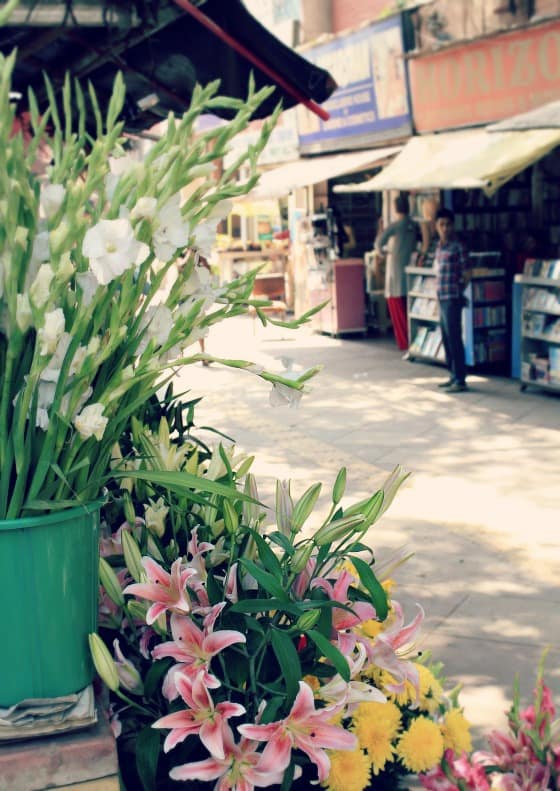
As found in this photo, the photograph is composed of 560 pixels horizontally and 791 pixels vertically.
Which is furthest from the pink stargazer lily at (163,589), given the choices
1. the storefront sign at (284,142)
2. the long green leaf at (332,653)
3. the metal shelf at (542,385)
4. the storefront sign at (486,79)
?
the storefront sign at (284,142)

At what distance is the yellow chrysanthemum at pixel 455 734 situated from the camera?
212cm

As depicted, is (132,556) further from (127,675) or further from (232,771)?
(232,771)

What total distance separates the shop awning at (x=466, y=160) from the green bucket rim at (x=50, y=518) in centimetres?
815

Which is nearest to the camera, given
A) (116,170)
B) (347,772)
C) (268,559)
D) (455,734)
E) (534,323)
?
(116,170)

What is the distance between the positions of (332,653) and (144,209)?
0.77 m

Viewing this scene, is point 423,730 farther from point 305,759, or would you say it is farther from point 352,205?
point 352,205

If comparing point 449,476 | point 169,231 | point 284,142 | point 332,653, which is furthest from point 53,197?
point 284,142

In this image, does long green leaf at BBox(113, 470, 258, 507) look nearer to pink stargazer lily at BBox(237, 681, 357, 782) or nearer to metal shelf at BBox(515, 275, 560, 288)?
pink stargazer lily at BBox(237, 681, 357, 782)

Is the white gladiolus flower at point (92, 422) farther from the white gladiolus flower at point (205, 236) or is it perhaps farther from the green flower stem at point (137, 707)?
the green flower stem at point (137, 707)

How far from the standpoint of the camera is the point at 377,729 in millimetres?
1968

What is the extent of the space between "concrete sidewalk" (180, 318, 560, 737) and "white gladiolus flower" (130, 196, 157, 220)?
2.04ft

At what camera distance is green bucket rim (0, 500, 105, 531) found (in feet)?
5.05

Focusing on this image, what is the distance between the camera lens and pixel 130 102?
6.41 metres

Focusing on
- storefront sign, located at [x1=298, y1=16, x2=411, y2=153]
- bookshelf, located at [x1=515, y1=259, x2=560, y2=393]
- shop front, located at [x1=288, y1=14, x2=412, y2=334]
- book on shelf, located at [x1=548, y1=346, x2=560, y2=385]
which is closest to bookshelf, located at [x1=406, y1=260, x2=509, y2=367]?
bookshelf, located at [x1=515, y1=259, x2=560, y2=393]
